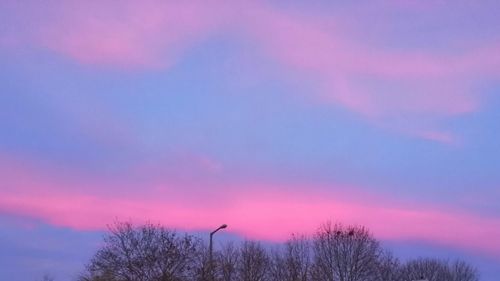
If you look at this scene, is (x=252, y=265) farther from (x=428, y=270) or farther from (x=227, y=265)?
(x=428, y=270)

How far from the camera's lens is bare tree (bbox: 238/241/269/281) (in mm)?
61875

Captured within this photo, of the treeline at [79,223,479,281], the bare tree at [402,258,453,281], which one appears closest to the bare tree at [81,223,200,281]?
the treeline at [79,223,479,281]

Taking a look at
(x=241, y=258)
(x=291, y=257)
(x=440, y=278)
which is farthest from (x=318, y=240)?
(x=440, y=278)

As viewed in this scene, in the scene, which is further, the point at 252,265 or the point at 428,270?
the point at 428,270

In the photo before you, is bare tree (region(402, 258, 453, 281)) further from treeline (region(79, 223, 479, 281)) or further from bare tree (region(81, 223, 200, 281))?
bare tree (region(81, 223, 200, 281))

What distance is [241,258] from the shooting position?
210ft

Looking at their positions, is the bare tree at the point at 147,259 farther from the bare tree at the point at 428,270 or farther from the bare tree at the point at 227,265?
the bare tree at the point at 428,270

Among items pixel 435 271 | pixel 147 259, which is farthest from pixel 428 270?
pixel 147 259

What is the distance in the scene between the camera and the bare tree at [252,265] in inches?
2436

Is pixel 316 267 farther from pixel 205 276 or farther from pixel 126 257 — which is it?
pixel 126 257

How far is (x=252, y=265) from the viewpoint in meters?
62.8

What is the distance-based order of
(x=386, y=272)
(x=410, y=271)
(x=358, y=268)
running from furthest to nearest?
(x=410, y=271) < (x=386, y=272) < (x=358, y=268)

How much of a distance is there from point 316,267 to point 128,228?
757 inches

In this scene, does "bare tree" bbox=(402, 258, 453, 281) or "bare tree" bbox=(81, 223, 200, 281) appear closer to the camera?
"bare tree" bbox=(81, 223, 200, 281)
